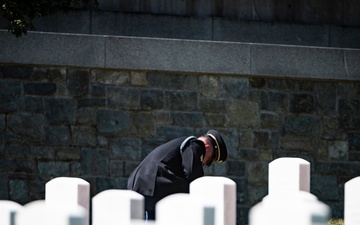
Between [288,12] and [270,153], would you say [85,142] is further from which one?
[288,12]

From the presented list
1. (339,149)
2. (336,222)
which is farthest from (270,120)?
→ (336,222)

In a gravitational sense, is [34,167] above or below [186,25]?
below

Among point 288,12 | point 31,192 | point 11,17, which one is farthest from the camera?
point 288,12

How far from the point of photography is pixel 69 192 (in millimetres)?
3889

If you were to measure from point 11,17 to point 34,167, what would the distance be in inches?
64.1

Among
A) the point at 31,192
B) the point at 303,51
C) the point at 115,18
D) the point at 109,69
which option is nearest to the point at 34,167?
the point at 31,192

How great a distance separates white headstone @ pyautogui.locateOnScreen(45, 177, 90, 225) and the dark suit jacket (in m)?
2.93

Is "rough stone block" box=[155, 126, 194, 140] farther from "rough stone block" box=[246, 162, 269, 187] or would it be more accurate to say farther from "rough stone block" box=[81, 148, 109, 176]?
"rough stone block" box=[246, 162, 269, 187]

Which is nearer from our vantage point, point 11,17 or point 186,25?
point 11,17

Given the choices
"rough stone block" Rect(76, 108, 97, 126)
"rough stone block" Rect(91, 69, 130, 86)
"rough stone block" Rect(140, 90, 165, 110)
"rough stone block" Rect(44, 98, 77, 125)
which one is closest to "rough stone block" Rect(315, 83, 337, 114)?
"rough stone block" Rect(140, 90, 165, 110)

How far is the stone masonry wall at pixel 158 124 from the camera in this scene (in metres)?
9.80

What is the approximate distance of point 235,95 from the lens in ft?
33.5

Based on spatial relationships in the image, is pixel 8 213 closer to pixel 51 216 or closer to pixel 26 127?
pixel 51 216

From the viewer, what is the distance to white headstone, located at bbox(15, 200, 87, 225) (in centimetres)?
289
